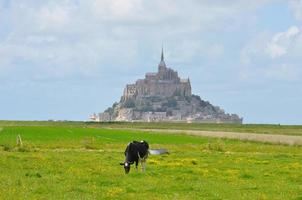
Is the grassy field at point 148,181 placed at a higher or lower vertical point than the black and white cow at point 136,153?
lower

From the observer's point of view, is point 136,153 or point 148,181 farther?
point 136,153

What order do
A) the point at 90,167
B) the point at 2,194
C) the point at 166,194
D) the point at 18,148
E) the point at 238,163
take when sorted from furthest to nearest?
the point at 18,148, the point at 238,163, the point at 90,167, the point at 166,194, the point at 2,194

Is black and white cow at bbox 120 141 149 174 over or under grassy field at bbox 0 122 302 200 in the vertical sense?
over

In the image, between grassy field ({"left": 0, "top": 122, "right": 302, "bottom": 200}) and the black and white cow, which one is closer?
grassy field ({"left": 0, "top": 122, "right": 302, "bottom": 200})

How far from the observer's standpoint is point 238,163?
123ft

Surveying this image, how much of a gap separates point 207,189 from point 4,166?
43.6 feet

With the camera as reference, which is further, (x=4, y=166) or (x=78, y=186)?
(x=4, y=166)

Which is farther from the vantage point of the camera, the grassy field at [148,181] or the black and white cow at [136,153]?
the black and white cow at [136,153]

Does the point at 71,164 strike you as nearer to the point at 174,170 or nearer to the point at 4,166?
the point at 4,166

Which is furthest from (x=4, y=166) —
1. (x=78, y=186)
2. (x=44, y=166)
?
(x=78, y=186)

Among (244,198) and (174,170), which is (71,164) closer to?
(174,170)

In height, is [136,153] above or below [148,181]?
above

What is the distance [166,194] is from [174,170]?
970 cm

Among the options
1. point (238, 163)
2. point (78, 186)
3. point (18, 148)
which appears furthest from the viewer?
point (18, 148)
